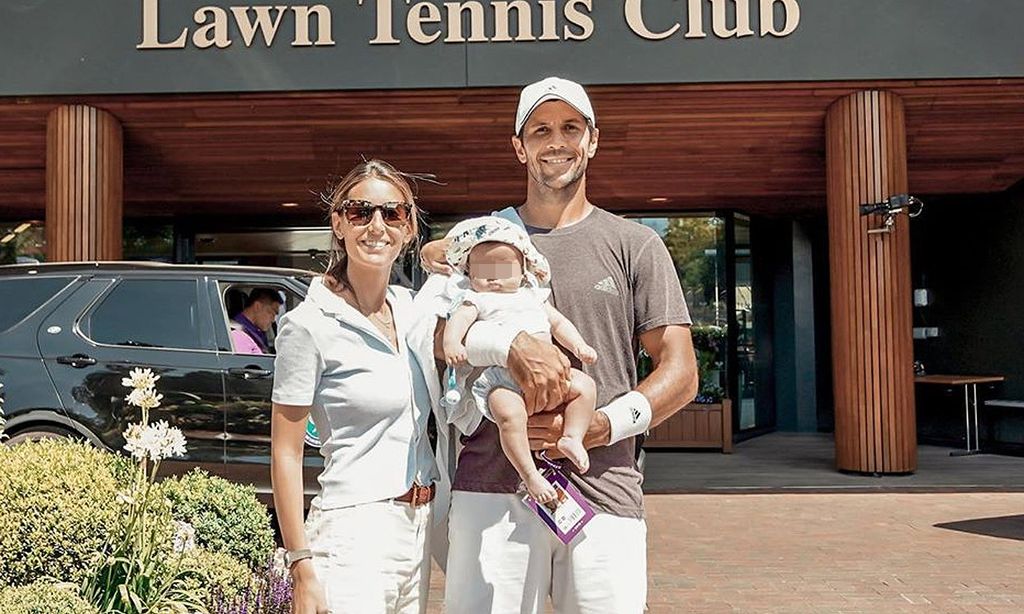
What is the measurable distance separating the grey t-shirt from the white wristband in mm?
96

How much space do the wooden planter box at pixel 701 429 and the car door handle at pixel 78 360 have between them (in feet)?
25.3

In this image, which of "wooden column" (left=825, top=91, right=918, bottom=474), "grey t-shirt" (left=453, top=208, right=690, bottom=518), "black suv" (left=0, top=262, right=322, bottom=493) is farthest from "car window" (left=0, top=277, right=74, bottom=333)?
"wooden column" (left=825, top=91, right=918, bottom=474)

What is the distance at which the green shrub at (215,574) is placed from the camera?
320cm

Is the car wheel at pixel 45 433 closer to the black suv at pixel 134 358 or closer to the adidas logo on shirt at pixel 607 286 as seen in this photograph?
the black suv at pixel 134 358

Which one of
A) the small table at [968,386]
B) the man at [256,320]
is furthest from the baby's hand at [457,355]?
the small table at [968,386]

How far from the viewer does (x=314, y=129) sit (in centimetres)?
984

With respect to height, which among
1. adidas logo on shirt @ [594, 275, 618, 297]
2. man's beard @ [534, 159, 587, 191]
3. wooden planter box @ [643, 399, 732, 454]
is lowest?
wooden planter box @ [643, 399, 732, 454]

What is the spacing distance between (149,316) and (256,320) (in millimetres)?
699

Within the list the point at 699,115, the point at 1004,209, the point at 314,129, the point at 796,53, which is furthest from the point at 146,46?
the point at 1004,209

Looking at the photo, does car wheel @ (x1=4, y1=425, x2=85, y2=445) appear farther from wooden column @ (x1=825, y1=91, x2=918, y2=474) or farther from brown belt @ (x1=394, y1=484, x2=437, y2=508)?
wooden column @ (x1=825, y1=91, x2=918, y2=474)

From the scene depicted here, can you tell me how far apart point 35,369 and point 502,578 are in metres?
4.81

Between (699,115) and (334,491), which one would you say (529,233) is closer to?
(334,491)

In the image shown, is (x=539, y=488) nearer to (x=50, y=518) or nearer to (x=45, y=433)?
(x=50, y=518)

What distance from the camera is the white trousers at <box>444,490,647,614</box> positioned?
2123 mm
